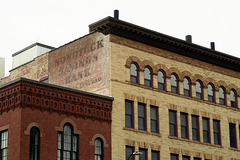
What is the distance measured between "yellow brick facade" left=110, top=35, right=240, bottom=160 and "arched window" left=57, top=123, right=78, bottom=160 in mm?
3221

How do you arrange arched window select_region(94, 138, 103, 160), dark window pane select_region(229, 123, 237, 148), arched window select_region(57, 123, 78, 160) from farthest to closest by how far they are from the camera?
dark window pane select_region(229, 123, 237, 148), arched window select_region(94, 138, 103, 160), arched window select_region(57, 123, 78, 160)

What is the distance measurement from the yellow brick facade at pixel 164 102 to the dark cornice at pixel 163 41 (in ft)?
1.39

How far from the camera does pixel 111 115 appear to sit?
3997 cm

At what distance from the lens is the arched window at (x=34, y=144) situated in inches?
1382

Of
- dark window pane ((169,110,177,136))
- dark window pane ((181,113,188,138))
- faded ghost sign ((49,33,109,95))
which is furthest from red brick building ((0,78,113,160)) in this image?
dark window pane ((181,113,188,138))

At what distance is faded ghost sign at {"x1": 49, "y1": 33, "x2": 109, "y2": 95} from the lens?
41469 millimetres

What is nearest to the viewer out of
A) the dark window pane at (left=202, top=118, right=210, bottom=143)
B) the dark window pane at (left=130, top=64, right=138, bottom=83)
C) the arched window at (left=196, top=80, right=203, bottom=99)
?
the dark window pane at (left=130, top=64, right=138, bottom=83)

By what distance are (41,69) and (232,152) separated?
59.8 feet

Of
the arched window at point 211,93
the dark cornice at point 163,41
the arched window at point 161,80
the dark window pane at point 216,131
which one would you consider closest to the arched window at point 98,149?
the arched window at point 161,80

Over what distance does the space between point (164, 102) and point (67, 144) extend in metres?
9.85

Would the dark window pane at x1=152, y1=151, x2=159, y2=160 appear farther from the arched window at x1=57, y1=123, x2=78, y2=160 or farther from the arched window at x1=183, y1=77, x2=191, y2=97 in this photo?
the arched window at x1=57, y1=123, x2=78, y2=160

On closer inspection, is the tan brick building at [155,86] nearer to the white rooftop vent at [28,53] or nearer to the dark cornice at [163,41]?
the dark cornice at [163,41]

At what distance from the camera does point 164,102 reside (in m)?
43.6

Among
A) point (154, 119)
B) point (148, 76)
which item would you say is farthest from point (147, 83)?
point (154, 119)
